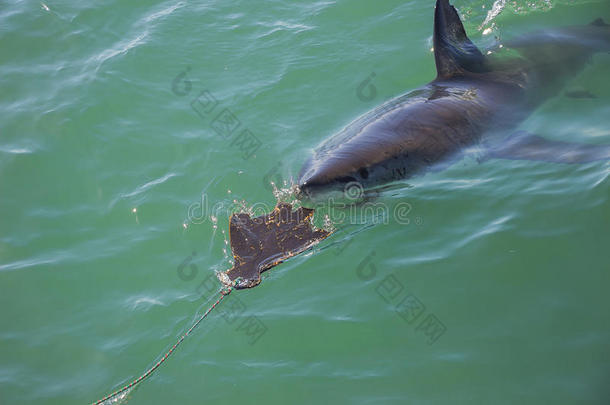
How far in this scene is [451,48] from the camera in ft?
24.3

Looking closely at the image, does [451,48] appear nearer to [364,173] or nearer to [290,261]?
[364,173]

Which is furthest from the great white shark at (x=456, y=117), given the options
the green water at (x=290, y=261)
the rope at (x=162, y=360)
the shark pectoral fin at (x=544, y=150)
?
the rope at (x=162, y=360)

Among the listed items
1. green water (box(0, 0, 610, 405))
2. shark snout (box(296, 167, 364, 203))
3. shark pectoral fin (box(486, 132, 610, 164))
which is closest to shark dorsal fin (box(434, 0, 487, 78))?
green water (box(0, 0, 610, 405))

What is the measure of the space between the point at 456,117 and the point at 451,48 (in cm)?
131

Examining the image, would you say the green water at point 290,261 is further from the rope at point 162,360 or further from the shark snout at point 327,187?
the shark snout at point 327,187

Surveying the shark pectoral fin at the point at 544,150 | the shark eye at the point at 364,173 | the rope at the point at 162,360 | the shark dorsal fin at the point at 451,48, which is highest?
the shark dorsal fin at the point at 451,48

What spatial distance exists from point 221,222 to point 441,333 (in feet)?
9.53

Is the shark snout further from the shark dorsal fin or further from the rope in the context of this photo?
the shark dorsal fin

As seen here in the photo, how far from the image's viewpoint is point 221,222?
657cm

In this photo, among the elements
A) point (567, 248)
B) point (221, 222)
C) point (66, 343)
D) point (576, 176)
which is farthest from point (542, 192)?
point (66, 343)

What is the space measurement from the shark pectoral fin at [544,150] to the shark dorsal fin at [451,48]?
1.28 m

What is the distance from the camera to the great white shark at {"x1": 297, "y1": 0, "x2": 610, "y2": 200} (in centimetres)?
612

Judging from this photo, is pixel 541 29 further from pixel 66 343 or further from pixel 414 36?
pixel 66 343

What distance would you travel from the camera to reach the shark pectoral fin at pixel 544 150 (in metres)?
6.25
